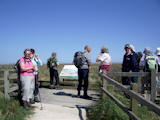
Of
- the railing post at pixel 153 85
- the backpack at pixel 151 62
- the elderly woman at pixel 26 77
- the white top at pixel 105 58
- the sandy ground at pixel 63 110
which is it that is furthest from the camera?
the white top at pixel 105 58

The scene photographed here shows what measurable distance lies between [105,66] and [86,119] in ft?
9.15

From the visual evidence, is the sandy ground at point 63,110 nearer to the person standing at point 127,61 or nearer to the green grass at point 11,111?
the green grass at point 11,111

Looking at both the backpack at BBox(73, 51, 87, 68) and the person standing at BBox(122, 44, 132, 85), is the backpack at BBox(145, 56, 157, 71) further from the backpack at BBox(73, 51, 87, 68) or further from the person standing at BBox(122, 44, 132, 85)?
the backpack at BBox(73, 51, 87, 68)

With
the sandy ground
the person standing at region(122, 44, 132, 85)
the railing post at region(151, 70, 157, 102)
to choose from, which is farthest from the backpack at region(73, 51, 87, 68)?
the railing post at region(151, 70, 157, 102)

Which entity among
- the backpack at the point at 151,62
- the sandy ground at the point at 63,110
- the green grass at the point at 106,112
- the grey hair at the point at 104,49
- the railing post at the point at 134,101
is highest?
the grey hair at the point at 104,49

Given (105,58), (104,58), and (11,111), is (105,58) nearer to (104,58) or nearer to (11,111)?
(104,58)

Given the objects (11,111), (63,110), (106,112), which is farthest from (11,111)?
(106,112)

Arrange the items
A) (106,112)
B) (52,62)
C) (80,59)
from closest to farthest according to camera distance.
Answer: (106,112) → (80,59) → (52,62)

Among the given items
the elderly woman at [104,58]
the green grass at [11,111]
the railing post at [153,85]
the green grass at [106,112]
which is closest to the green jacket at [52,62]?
the elderly woman at [104,58]

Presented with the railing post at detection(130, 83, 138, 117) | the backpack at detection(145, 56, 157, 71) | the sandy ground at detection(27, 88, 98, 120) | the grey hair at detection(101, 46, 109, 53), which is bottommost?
the sandy ground at detection(27, 88, 98, 120)

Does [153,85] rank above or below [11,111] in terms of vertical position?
above

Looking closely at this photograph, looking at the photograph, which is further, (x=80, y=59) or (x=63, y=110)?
(x=80, y=59)

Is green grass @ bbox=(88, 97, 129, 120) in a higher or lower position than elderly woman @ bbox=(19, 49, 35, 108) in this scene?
lower

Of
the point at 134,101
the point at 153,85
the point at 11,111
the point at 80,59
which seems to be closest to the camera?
the point at 134,101
